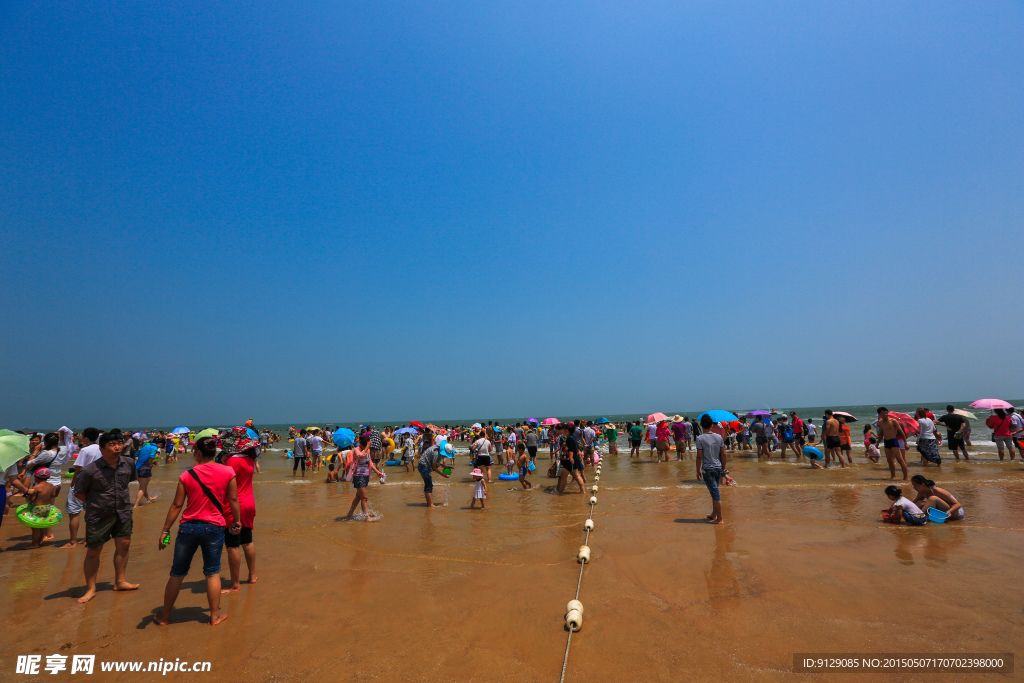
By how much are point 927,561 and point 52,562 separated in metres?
13.2

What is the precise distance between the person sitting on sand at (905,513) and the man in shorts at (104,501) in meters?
12.1

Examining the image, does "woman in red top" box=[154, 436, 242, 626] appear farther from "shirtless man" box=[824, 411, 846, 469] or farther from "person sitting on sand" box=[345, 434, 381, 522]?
"shirtless man" box=[824, 411, 846, 469]

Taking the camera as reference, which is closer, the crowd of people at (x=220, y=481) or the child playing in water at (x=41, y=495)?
the crowd of people at (x=220, y=481)

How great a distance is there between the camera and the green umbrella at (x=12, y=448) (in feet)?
21.3

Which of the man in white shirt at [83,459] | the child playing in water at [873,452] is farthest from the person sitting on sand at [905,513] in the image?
the man in white shirt at [83,459]

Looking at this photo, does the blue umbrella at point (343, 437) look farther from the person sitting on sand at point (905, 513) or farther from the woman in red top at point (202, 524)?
the person sitting on sand at point (905, 513)

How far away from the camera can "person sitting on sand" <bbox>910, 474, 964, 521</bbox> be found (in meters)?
8.04

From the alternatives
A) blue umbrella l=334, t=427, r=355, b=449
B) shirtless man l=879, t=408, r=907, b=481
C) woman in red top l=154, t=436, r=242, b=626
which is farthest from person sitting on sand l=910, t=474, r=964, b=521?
blue umbrella l=334, t=427, r=355, b=449

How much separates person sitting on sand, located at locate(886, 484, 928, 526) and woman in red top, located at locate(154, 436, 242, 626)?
1054 cm

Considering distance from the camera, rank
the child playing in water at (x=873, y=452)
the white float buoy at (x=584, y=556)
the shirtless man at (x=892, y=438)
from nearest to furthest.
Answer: the white float buoy at (x=584, y=556) < the shirtless man at (x=892, y=438) < the child playing in water at (x=873, y=452)

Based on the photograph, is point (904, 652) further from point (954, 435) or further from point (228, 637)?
point (954, 435)

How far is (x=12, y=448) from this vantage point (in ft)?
22.1

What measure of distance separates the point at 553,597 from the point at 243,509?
4.17 m

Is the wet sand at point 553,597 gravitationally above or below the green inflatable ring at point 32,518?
below
